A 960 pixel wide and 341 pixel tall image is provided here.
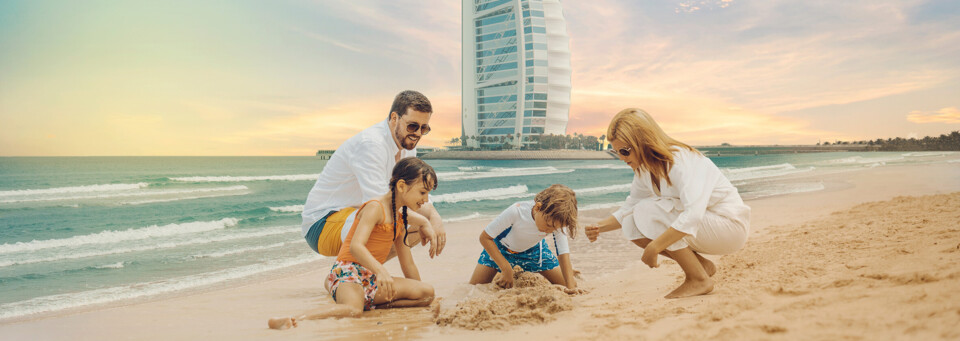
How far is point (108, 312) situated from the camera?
147 inches

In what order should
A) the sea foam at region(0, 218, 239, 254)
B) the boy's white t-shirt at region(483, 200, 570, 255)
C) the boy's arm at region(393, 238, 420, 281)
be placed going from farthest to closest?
the sea foam at region(0, 218, 239, 254) → the boy's white t-shirt at region(483, 200, 570, 255) → the boy's arm at region(393, 238, 420, 281)

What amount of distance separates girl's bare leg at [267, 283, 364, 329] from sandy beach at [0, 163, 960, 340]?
0.06 metres

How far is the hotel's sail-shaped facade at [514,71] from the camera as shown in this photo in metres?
63.4

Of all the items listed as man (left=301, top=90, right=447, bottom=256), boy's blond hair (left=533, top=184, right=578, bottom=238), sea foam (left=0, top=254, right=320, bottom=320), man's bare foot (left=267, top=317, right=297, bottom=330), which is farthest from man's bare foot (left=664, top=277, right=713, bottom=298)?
sea foam (left=0, top=254, right=320, bottom=320)

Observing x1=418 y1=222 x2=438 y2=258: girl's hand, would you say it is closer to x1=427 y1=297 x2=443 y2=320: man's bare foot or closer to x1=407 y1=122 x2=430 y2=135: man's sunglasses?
x1=427 y1=297 x2=443 y2=320: man's bare foot

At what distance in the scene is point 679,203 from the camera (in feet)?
8.98

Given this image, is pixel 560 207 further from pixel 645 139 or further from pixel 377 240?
pixel 377 240

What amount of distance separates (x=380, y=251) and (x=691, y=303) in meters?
1.70

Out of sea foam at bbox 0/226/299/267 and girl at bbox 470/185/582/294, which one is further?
sea foam at bbox 0/226/299/267

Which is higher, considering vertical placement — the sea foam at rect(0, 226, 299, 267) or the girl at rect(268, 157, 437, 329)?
the girl at rect(268, 157, 437, 329)

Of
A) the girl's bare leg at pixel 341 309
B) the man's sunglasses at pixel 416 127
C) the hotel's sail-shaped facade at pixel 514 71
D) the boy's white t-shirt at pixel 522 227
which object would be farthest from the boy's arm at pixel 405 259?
the hotel's sail-shaped facade at pixel 514 71

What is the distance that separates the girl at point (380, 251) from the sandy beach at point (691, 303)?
0.30 feet

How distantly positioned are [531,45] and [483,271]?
6178cm

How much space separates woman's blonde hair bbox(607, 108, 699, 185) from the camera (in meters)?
2.64
